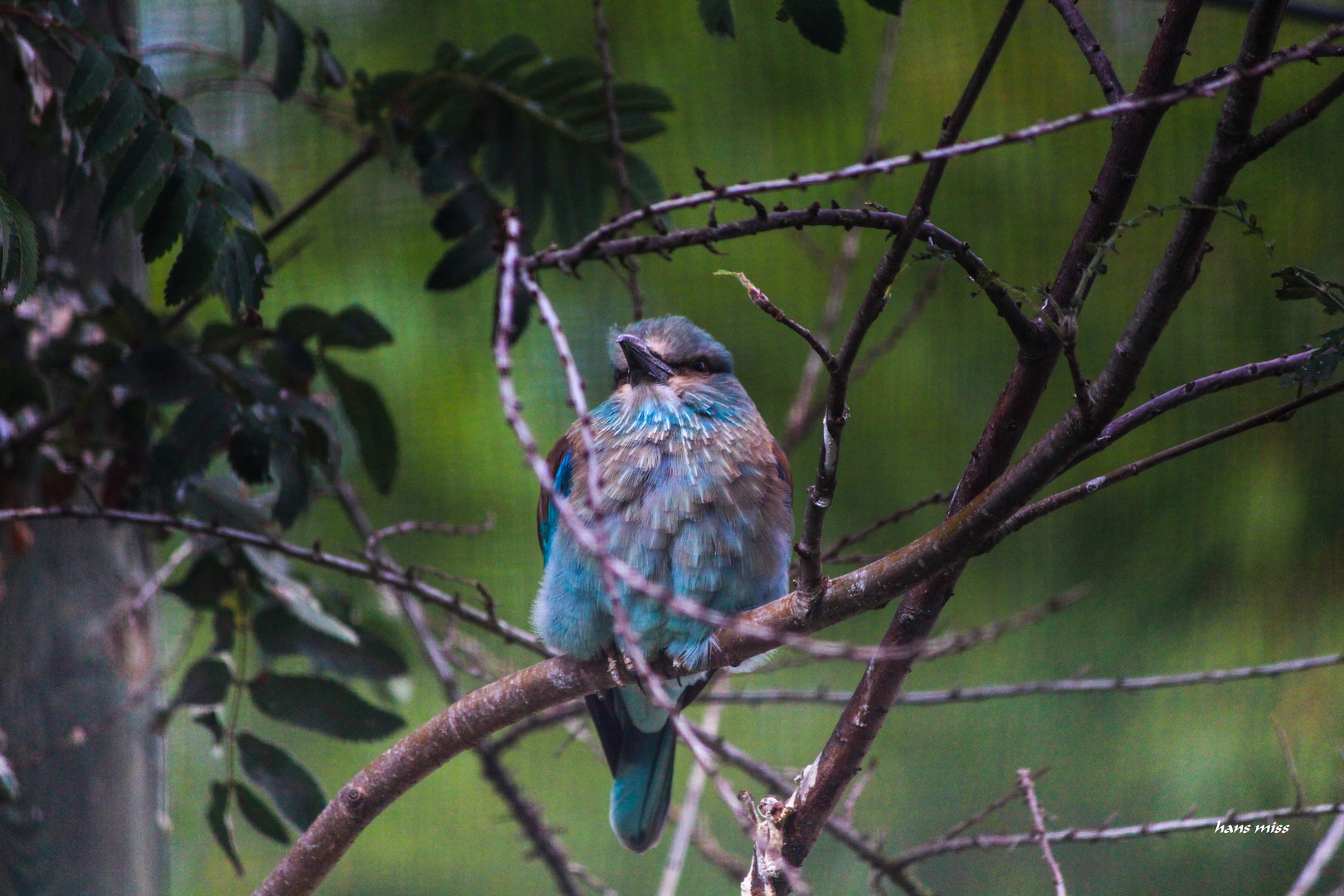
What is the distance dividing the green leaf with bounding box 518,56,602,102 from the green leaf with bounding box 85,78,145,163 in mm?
816

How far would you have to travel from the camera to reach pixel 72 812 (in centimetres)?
216

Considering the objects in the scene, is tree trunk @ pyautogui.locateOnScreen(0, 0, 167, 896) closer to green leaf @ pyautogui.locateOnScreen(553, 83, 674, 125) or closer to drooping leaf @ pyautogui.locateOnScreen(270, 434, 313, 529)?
drooping leaf @ pyautogui.locateOnScreen(270, 434, 313, 529)

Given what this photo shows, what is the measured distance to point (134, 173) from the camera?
4.63 feet

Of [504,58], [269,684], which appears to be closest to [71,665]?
[269,684]

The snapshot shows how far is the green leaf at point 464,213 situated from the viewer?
6.56 feet

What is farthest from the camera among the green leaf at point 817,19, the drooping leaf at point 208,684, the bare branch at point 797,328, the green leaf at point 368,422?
the green leaf at point 368,422

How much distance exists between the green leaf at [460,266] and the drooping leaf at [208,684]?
79 cm

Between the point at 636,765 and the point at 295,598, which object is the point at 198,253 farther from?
the point at 636,765

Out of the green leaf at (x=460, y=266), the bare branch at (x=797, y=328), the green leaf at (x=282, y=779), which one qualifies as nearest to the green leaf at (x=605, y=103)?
the green leaf at (x=460, y=266)

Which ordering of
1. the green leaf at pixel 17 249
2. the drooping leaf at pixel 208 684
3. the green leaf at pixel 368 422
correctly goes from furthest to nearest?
the green leaf at pixel 368 422 < the drooping leaf at pixel 208 684 < the green leaf at pixel 17 249

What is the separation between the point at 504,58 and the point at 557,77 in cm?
11

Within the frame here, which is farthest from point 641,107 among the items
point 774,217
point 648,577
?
point 774,217

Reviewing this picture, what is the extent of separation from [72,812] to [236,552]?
2.64 feet

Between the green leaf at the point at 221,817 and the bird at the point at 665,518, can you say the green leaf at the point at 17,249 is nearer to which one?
the bird at the point at 665,518
